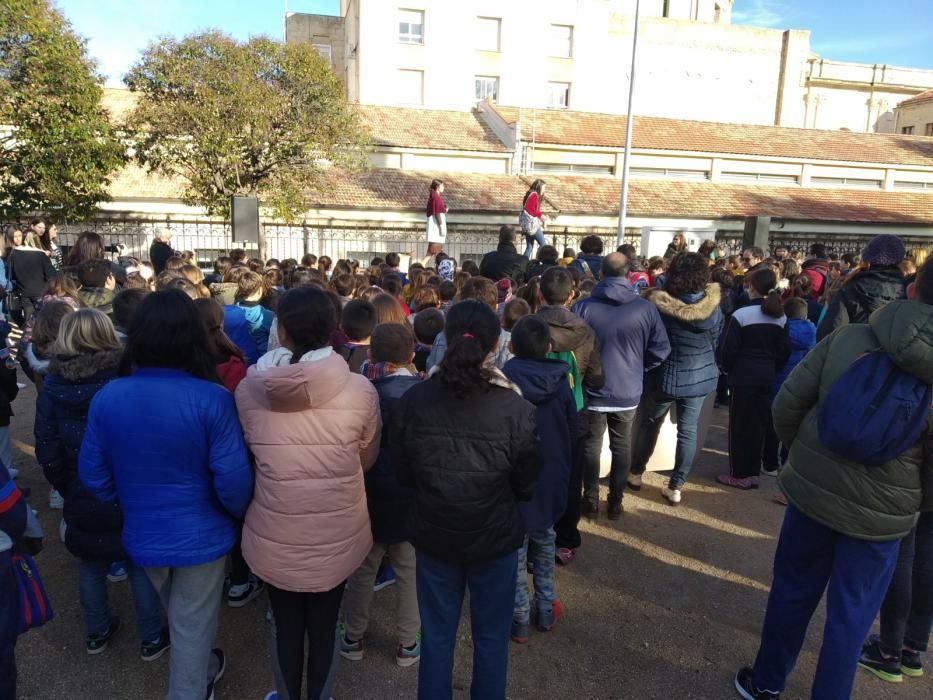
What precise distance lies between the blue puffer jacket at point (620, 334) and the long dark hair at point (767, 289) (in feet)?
3.93

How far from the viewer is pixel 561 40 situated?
1359 inches

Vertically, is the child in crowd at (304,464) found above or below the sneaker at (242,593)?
above

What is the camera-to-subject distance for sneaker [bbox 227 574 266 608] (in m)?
3.52

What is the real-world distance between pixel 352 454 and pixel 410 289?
3874mm

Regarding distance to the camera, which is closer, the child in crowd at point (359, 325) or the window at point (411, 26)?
the child in crowd at point (359, 325)

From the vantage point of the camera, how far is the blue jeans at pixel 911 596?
9.30ft

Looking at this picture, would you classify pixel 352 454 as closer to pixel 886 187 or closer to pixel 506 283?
pixel 506 283

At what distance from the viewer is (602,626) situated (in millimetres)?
3352

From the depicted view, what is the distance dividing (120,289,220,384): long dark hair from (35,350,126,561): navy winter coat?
66 centimetres

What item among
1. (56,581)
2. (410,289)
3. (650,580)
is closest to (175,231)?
(410,289)

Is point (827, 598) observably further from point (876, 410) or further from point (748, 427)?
point (748, 427)

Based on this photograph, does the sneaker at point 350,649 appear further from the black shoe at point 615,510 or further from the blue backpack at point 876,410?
the blue backpack at point 876,410

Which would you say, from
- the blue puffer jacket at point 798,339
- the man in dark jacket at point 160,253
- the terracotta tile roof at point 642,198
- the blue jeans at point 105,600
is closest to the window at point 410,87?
the terracotta tile roof at point 642,198

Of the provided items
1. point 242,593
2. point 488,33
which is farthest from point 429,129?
point 242,593
